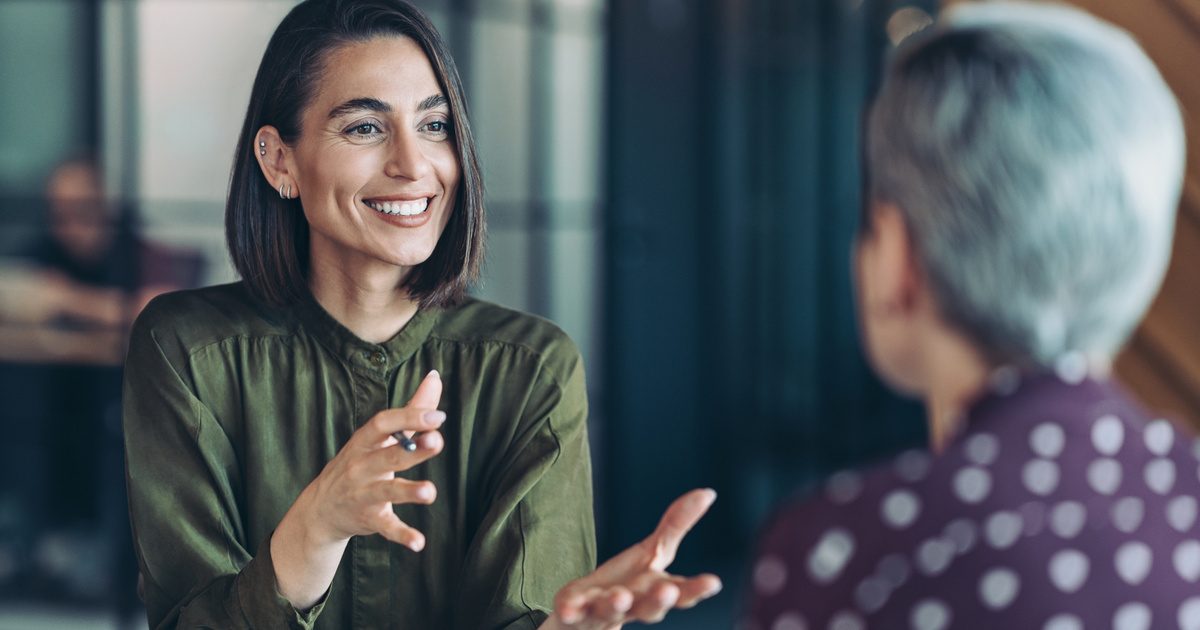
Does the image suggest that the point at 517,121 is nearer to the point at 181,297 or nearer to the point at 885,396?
the point at 885,396

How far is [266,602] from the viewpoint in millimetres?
1240

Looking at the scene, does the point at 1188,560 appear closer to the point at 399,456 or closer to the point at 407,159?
the point at 399,456

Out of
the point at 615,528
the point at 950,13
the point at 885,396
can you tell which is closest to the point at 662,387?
the point at 615,528

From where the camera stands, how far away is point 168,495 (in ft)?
4.36

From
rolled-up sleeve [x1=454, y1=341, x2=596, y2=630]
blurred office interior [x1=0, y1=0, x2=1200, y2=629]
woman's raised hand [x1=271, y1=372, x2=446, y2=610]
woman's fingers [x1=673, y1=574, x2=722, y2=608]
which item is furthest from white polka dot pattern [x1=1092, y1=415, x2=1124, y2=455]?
blurred office interior [x1=0, y1=0, x2=1200, y2=629]

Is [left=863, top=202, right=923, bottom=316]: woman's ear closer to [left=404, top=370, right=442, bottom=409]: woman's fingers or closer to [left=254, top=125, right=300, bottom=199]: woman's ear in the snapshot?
[left=404, top=370, right=442, bottom=409]: woman's fingers

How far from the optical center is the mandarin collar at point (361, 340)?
1.40 meters

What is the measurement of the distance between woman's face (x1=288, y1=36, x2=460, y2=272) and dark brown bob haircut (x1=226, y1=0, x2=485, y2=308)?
0.04 ft

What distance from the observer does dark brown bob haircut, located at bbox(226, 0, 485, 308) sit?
1340mm

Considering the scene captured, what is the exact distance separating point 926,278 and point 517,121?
10.6 ft

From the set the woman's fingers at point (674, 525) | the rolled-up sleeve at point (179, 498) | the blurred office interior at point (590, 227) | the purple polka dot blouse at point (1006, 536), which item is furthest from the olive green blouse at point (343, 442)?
the blurred office interior at point (590, 227)

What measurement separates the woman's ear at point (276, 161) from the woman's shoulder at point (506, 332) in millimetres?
212

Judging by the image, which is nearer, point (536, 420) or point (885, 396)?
point (536, 420)

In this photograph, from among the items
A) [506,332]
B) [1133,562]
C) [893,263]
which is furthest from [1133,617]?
[506,332]
